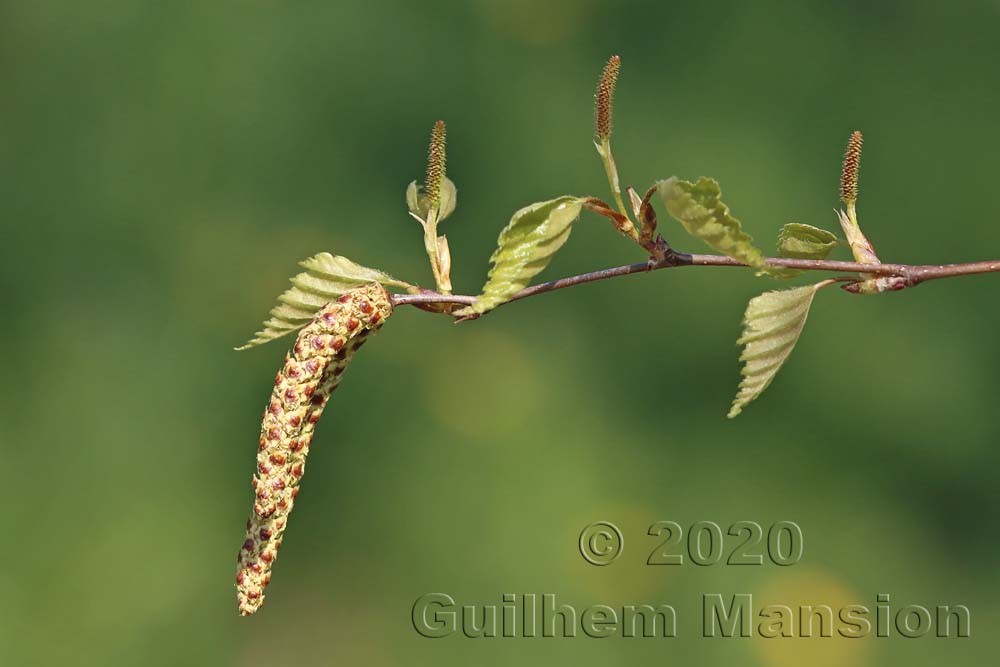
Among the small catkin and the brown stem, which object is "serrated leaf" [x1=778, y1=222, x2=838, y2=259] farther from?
the small catkin

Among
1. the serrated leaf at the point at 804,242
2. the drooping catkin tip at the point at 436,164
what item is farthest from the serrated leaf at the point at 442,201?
the serrated leaf at the point at 804,242

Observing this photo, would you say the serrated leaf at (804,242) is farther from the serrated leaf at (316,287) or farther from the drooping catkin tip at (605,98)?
the serrated leaf at (316,287)

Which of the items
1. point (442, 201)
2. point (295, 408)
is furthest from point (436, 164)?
point (295, 408)

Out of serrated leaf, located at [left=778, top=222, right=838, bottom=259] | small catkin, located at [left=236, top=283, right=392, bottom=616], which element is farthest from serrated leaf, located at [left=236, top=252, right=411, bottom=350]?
serrated leaf, located at [left=778, top=222, right=838, bottom=259]

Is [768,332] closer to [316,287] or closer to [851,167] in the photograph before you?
[851,167]

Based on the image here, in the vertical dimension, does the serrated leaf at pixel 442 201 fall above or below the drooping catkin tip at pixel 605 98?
below
